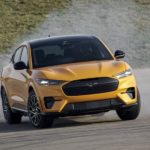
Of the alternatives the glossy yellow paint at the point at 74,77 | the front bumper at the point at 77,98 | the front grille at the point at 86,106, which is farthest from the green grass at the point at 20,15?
the front grille at the point at 86,106

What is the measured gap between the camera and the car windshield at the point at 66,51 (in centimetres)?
1647

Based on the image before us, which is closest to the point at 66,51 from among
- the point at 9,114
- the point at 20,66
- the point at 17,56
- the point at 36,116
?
the point at 20,66

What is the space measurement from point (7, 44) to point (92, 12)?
473 centimetres

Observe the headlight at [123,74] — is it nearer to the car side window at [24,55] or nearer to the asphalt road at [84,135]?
the asphalt road at [84,135]

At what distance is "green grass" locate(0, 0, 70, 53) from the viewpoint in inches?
1350

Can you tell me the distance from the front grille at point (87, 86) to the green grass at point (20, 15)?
58.7 feet

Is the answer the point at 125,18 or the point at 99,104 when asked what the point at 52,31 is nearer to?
the point at 125,18

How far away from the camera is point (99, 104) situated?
50.1 feet

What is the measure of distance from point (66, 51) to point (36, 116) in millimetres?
1532

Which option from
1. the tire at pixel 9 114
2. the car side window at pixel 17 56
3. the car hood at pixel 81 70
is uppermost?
the car hood at pixel 81 70

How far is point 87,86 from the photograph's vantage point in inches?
600

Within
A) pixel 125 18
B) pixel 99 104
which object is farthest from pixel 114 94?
pixel 125 18

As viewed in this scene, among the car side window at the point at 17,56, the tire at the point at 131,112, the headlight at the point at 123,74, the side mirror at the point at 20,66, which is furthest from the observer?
the car side window at the point at 17,56

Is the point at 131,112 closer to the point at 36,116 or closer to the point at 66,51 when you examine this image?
the point at 36,116
